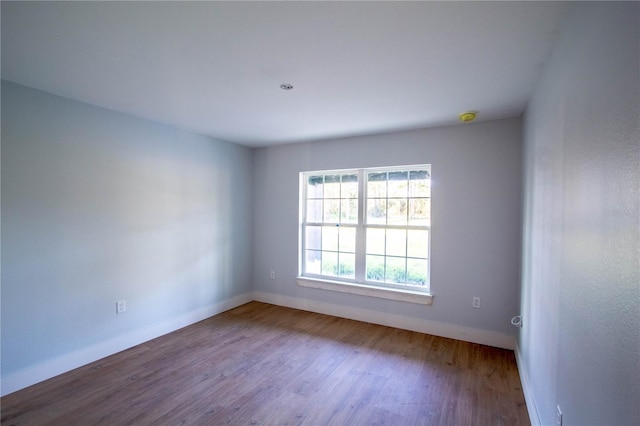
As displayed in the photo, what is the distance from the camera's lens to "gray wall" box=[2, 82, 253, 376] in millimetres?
2297

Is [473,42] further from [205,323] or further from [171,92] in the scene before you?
[205,323]

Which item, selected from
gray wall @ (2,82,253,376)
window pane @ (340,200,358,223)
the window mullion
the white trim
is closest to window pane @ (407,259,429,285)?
the window mullion

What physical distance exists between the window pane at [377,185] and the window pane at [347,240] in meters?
0.57

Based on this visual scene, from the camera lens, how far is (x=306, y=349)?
3018mm

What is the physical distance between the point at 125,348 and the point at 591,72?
406 centimetres

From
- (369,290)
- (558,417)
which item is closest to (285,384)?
(369,290)

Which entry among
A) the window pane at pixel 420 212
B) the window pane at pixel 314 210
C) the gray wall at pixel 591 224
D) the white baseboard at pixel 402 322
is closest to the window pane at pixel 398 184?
the window pane at pixel 420 212

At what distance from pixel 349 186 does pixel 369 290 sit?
1.42m

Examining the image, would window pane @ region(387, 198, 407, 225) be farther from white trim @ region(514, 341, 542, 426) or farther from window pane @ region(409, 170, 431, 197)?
white trim @ region(514, 341, 542, 426)

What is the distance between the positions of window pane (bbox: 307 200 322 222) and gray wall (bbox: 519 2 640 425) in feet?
9.27

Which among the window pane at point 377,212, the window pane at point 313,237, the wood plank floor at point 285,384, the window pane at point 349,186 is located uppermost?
the window pane at point 349,186

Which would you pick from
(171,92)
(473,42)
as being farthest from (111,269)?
(473,42)

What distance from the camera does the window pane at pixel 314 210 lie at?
4.30 meters

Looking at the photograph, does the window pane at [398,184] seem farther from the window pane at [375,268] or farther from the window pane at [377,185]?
the window pane at [375,268]
